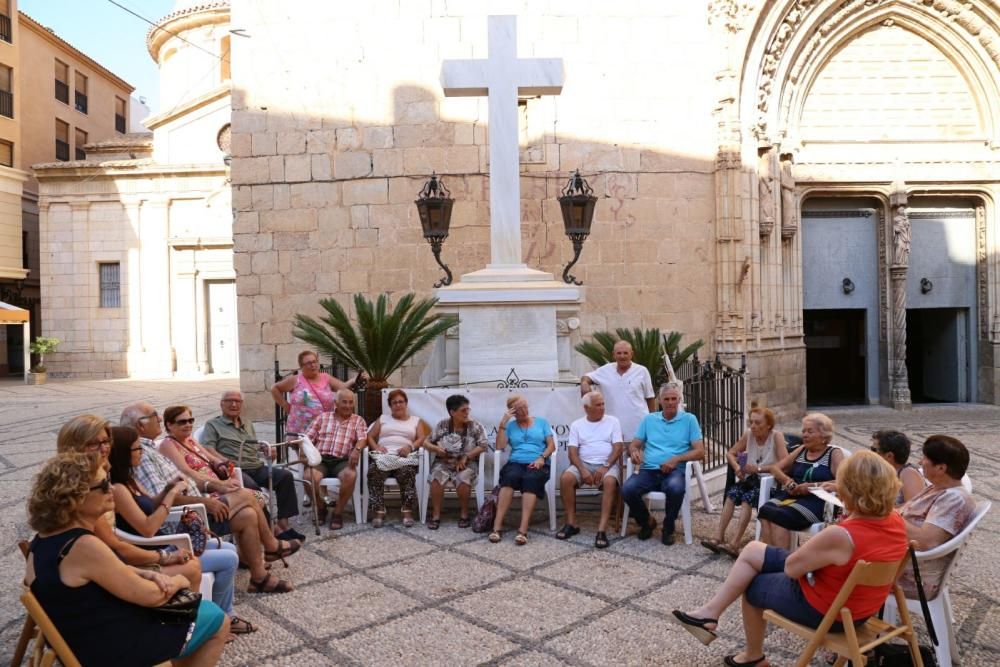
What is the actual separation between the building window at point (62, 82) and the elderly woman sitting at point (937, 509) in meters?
29.3

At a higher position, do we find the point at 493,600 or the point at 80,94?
the point at 80,94

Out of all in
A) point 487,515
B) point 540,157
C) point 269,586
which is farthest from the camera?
point 540,157

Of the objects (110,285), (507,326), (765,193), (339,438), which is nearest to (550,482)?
(339,438)

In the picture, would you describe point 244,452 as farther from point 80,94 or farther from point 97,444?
point 80,94

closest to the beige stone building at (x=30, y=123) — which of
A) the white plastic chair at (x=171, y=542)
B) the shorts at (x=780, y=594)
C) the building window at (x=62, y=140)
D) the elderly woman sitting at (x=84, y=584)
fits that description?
the building window at (x=62, y=140)

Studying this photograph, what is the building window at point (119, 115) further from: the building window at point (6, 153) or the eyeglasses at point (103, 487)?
the eyeglasses at point (103, 487)

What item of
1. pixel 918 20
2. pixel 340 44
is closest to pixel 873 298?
pixel 918 20

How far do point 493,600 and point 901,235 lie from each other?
34.7 ft

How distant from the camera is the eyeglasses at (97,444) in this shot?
3193 mm

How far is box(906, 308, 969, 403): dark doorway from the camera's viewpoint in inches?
489

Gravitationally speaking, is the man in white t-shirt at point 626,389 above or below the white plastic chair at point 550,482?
above

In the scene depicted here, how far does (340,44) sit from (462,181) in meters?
2.56

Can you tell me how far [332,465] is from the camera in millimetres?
5422

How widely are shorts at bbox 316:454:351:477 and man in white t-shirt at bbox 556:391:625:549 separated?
1.64 metres
